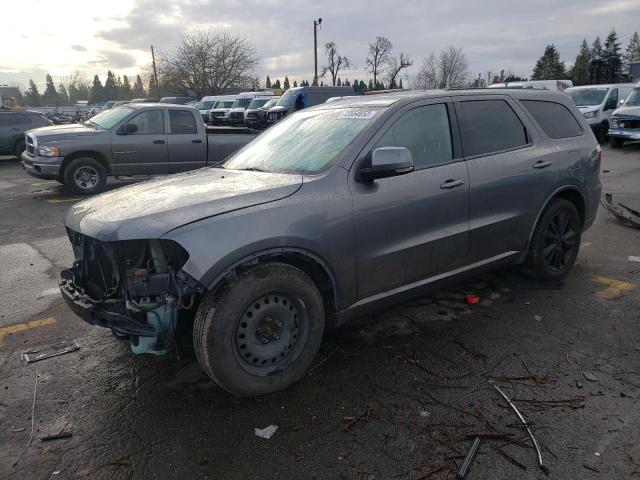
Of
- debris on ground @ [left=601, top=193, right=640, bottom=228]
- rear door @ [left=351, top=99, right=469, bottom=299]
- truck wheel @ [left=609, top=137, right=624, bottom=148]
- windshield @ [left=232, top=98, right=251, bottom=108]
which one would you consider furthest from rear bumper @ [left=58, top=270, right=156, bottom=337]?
windshield @ [left=232, top=98, right=251, bottom=108]

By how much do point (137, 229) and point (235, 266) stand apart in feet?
1.90

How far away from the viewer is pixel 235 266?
2.74 meters

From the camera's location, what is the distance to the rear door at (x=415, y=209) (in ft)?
10.6

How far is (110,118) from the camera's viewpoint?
10.4 m

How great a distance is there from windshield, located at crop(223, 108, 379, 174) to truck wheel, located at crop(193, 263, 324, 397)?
0.87 metres

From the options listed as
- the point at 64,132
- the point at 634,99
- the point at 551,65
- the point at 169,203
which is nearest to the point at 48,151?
the point at 64,132

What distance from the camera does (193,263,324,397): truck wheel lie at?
9.00 ft

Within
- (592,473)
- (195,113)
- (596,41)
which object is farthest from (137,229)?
(596,41)

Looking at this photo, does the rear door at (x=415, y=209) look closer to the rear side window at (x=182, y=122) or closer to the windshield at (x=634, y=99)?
the rear side window at (x=182, y=122)

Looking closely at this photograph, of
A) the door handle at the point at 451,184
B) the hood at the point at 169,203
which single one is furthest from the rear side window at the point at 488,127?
the hood at the point at 169,203

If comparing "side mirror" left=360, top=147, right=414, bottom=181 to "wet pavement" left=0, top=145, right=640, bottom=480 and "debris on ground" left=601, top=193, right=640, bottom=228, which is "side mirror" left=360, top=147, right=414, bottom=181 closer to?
Result: "wet pavement" left=0, top=145, right=640, bottom=480

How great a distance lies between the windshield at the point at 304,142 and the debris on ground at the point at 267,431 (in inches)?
64.5

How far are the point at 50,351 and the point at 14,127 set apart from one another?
49.2 feet

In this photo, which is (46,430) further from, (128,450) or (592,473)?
(592,473)
